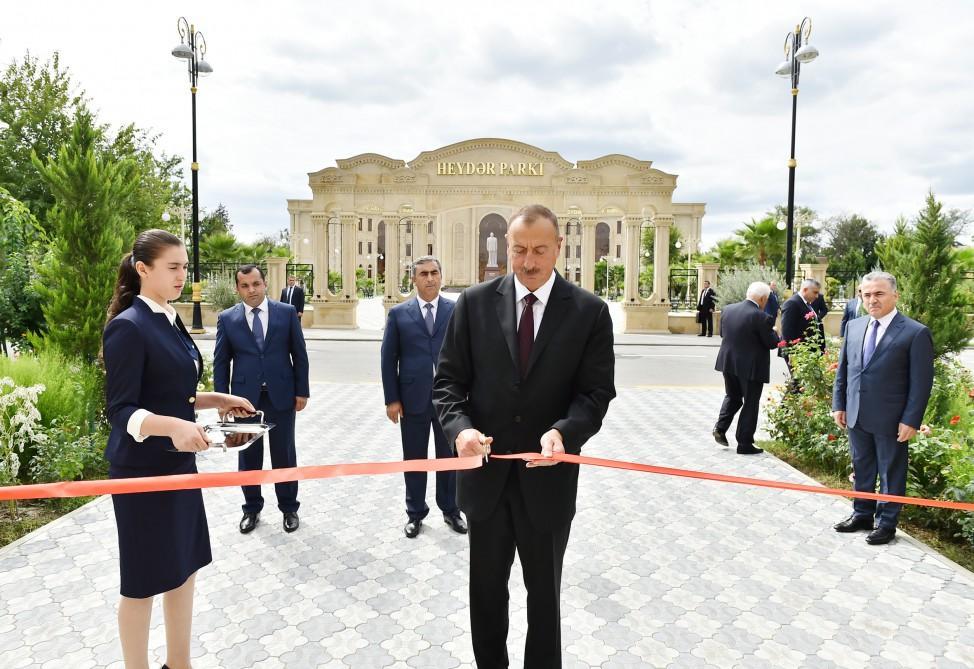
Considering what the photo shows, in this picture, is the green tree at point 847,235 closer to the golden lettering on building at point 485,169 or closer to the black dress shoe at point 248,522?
the golden lettering on building at point 485,169

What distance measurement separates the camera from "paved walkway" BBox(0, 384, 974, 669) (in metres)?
3.30

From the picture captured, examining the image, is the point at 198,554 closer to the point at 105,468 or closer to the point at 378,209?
the point at 105,468

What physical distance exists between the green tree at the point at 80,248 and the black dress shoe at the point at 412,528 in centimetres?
427

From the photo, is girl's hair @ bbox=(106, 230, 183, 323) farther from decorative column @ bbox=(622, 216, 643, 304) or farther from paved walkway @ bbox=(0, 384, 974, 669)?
decorative column @ bbox=(622, 216, 643, 304)

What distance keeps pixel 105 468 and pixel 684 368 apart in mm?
12566

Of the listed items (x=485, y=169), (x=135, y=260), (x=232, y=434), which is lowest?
(x=232, y=434)

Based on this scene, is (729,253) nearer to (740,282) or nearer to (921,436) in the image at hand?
(740,282)

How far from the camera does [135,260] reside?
9.20 ft

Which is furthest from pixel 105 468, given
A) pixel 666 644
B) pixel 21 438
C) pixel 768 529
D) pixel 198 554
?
pixel 768 529

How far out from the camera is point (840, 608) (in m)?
3.79

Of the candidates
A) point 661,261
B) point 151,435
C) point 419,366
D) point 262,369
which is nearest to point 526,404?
point 151,435

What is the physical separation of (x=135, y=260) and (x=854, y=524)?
5293mm

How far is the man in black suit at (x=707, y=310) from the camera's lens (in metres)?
23.6

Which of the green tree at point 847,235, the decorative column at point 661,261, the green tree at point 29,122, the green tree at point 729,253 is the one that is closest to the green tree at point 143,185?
the green tree at point 29,122
